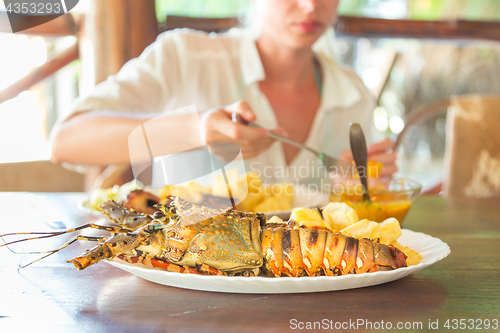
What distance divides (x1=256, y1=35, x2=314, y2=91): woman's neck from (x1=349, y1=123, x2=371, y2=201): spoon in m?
0.96

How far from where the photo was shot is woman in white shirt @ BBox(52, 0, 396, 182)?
1.33 metres

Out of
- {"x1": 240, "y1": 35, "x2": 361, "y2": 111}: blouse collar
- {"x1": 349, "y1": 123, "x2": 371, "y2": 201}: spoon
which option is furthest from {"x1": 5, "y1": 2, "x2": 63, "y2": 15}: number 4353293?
{"x1": 240, "y1": 35, "x2": 361, "y2": 111}: blouse collar

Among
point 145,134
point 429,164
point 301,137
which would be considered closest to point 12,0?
point 145,134

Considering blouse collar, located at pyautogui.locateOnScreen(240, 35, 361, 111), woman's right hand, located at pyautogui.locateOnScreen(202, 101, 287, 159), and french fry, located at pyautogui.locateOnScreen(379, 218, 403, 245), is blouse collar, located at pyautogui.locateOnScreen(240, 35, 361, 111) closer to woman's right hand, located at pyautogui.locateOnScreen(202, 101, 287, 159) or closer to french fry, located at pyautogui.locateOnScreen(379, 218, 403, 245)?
woman's right hand, located at pyautogui.locateOnScreen(202, 101, 287, 159)

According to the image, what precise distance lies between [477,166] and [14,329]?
2.04 m

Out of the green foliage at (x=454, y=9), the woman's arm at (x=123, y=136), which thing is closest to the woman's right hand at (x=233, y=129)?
the woman's arm at (x=123, y=136)

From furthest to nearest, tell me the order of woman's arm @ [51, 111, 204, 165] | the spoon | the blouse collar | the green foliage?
the green foliage
the blouse collar
woman's arm @ [51, 111, 204, 165]
the spoon

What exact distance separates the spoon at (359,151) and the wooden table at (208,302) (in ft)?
0.83

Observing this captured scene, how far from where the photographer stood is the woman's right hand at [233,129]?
95cm

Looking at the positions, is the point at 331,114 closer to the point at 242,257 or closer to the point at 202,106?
the point at 202,106

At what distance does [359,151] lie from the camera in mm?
860

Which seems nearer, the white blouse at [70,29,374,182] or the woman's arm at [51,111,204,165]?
the woman's arm at [51,111,204,165]

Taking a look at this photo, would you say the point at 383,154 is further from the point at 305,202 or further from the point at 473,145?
the point at 473,145

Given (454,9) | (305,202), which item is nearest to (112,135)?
(305,202)
